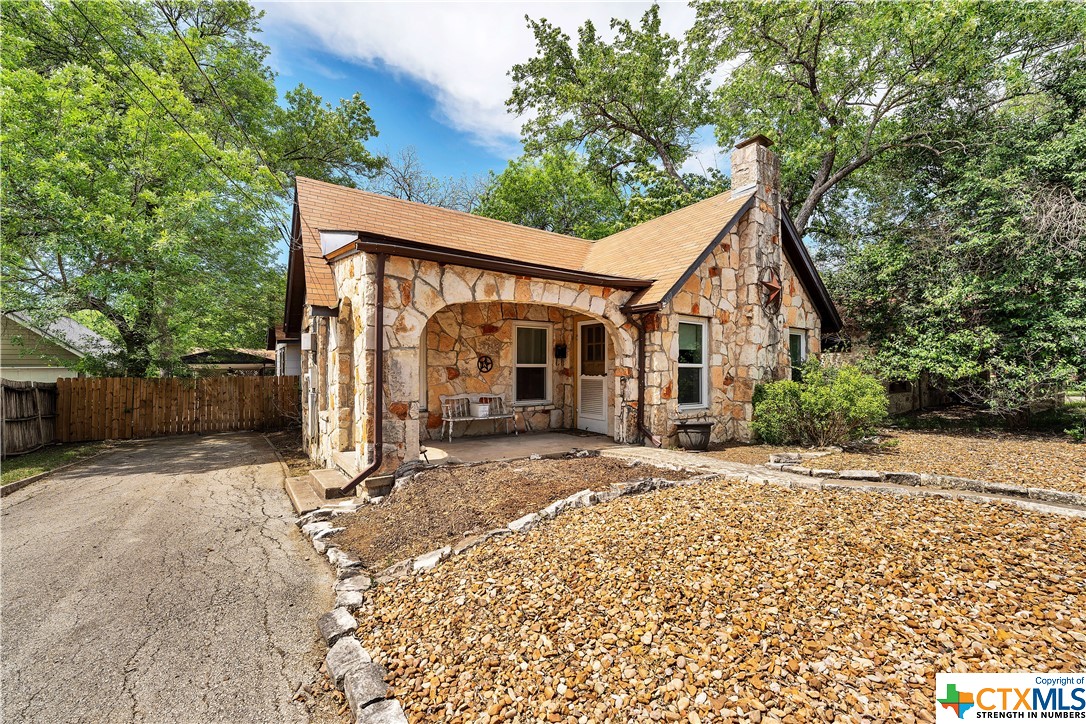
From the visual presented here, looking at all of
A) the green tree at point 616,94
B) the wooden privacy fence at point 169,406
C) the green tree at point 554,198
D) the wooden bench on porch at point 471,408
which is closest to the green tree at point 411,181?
the green tree at point 554,198

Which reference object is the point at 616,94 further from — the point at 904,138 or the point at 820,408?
the point at 820,408

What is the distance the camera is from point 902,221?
1164 centimetres

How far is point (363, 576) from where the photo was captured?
361cm

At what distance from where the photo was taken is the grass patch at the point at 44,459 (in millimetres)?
7094

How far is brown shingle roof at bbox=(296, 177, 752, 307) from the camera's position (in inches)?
298

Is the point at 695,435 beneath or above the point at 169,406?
beneath

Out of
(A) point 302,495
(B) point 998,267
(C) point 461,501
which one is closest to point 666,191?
(B) point 998,267

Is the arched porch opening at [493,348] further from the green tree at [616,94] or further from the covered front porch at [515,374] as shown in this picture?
the green tree at [616,94]

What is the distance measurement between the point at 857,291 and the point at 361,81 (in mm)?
13856

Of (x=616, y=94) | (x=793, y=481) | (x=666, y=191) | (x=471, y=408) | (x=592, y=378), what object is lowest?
(x=793, y=481)

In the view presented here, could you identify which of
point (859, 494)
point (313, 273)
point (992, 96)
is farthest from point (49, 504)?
point (992, 96)

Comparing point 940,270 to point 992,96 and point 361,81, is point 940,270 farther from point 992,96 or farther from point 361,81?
point 361,81

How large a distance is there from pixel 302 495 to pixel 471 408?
3273 mm

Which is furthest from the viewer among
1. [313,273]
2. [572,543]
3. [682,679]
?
[313,273]
